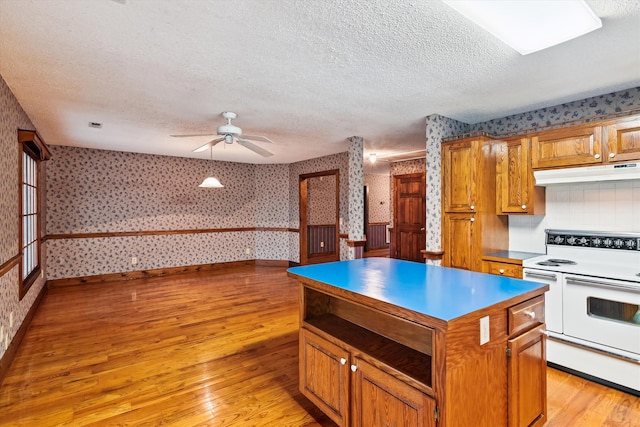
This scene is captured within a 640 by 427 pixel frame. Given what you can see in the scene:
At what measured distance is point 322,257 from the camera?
7605mm

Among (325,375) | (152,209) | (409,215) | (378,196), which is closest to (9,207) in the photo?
(325,375)

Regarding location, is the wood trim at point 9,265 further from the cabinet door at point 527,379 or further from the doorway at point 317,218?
the doorway at point 317,218

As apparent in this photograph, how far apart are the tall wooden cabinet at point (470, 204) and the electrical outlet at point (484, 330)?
203 centimetres

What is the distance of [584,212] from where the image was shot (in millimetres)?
3068

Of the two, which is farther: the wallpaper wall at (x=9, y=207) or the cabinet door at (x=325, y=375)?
the wallpaper wall at (x=9, y=207)

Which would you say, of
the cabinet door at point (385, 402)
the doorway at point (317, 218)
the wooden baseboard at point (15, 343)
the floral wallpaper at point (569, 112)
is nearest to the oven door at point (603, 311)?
the floral wallpaper at point (569, 112)

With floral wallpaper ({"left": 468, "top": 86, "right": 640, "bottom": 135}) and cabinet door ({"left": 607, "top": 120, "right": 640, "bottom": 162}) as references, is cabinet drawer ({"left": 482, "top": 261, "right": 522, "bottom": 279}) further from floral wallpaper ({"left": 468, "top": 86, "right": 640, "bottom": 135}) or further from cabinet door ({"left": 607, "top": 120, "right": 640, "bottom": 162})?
floral wallpaper ({"left": 468, "top": 86, "right": 640, "bottom": 135})

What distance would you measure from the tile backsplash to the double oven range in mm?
126

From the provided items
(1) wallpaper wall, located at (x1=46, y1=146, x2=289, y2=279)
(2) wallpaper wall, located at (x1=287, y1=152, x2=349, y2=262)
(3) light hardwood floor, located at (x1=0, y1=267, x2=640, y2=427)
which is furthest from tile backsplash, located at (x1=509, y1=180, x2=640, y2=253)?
(1) wallpaper wall, located at (x1=46, y1=146, x2=289, y2=279)

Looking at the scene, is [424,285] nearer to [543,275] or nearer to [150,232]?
[543,275]

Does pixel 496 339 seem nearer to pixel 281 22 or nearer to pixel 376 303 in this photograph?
pixel 376 303

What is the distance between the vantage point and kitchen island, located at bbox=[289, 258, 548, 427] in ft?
4.36

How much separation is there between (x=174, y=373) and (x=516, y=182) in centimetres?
352

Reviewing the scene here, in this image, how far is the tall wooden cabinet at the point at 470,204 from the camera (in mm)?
3281
